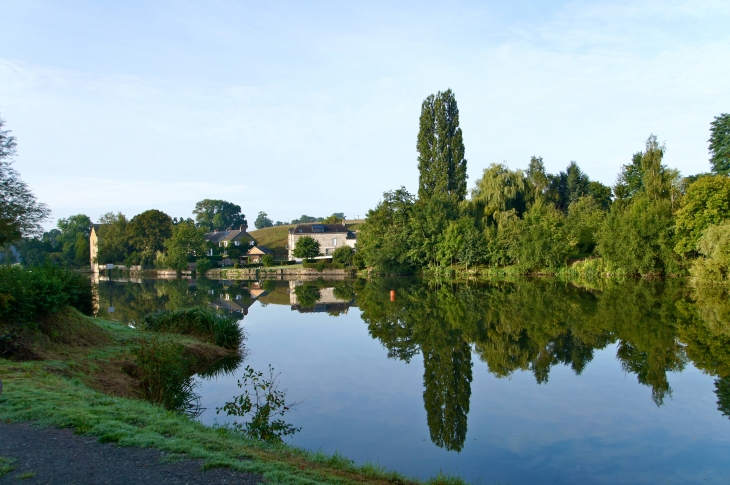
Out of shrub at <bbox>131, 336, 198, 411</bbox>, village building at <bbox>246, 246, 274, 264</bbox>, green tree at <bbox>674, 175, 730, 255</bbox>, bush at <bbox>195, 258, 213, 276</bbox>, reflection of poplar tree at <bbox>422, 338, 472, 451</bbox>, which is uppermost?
green tree at <bbox>674, 175, 730, 255</bbox>

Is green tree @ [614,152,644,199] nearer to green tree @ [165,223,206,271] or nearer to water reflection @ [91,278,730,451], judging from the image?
water reflection @ [91,278,730,451]

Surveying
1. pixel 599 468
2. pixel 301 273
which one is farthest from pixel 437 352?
pixel 301 273

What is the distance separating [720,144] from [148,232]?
79.7 m

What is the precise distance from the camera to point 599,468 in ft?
26.1

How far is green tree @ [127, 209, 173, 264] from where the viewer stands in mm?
84750

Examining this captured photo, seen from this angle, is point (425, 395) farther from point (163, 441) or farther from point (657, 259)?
point (657, 259)

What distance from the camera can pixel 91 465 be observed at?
552cm

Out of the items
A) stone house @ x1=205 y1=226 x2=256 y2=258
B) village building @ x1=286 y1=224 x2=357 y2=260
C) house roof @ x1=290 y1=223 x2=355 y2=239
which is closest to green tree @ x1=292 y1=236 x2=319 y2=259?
stone house @ x1=205 y1=226 x2=256 y2=258

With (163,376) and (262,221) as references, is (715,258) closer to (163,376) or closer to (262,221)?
(163,376)

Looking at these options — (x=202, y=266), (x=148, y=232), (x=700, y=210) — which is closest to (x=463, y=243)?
(x=700, y=210)

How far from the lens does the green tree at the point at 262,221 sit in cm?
18150

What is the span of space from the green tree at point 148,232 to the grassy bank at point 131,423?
77.6 m

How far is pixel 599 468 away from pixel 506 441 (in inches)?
62.9

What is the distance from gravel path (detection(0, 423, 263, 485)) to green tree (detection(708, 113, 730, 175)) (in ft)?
199
